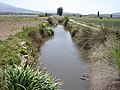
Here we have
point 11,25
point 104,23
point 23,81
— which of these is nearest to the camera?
point 23,81

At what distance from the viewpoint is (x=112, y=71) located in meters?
8.59

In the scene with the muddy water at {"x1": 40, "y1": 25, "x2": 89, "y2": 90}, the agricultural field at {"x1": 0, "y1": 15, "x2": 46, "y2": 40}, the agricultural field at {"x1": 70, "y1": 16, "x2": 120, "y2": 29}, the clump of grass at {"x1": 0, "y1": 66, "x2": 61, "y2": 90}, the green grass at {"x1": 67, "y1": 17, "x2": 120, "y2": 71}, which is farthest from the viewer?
the agricultural field at {"x1": 0, "y1": 15, "x2": 46, "y2": 40}

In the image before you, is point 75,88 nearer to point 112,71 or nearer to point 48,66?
point 112,71

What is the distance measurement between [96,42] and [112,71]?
17.2ft

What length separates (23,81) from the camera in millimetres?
6215

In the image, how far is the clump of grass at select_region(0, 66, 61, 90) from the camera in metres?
6.02

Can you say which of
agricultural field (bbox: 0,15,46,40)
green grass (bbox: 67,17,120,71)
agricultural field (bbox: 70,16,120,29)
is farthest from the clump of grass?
agricultural field (bbox: 0,15,46,40)

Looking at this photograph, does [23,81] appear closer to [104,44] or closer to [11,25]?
[104,44]

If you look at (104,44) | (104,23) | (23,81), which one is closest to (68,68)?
(104,44)

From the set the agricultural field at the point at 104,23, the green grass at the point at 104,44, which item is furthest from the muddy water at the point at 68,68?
the agricultural field at the point at 104,23

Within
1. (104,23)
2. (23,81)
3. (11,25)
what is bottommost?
(11,25)

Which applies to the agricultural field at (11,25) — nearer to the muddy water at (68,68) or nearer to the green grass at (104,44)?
the muddy water at (68,68)

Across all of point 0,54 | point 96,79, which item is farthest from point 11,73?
point 96,79

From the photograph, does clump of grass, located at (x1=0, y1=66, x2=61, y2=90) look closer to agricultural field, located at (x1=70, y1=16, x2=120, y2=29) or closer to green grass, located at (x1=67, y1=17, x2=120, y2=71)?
green grass, located at (x1=67, y1=17, x2=120, y2=71)
